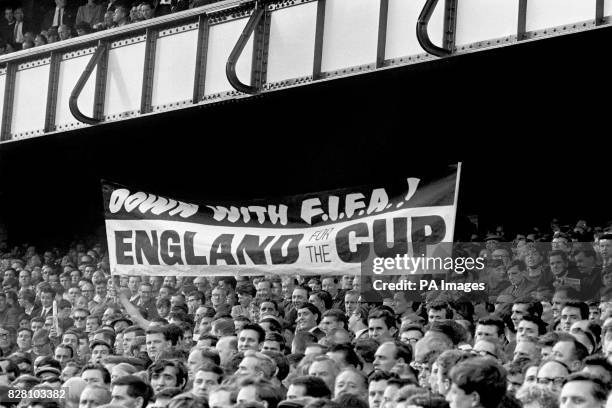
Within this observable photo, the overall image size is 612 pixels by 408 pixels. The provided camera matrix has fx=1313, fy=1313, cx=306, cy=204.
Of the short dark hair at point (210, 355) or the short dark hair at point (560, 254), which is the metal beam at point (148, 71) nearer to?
the short dark hair at point (560, 254)

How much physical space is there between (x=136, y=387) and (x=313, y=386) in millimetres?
1655

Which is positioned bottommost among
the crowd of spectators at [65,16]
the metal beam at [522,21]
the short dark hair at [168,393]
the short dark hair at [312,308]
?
the short dark hair at [168,393]

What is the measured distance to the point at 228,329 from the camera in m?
12.4

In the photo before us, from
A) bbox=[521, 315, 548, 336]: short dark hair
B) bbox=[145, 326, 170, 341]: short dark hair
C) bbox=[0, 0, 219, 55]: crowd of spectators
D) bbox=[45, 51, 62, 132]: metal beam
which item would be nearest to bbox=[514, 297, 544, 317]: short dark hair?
bbox=[521, 315, 548, 336]: short dark hair

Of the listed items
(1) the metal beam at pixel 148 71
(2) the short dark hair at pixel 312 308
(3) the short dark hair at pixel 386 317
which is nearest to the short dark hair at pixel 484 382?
(3) the short dark hair at pixel 386 317

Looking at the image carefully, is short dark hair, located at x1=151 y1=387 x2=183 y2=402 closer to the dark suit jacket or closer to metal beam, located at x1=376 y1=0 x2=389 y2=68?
metal beam, located at x1=376 y1=0 x2=389 y2=68

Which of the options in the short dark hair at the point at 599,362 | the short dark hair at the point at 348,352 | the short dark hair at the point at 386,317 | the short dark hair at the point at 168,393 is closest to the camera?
the short dark hair at the point at 599,362

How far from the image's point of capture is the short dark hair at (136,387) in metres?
9.43

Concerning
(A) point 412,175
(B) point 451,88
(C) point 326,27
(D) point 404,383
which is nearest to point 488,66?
(B) point 451,88

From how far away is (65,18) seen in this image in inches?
786

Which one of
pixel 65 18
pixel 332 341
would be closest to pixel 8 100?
pixel 65 18

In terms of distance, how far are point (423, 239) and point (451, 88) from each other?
15.6 feet

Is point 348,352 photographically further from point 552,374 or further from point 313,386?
point 552,374

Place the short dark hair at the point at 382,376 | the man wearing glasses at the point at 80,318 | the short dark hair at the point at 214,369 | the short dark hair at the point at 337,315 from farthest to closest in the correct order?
the man wearing glasses at the point at 80,318 → the short dark hair at the point at 337,315 → the short dark hair at the point at 214,369 → the short dark hair at the point at 382,376
